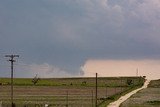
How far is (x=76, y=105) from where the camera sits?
67.3 meters

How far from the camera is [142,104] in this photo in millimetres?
69625

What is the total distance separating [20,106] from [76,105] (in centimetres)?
728

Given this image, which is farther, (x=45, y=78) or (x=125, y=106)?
(x=45, y=78)

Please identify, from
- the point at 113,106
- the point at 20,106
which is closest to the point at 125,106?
the point at 113,106

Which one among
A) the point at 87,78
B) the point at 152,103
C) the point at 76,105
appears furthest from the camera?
the point at 87,78

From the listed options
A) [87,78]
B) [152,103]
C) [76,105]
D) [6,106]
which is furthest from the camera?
[87,78]

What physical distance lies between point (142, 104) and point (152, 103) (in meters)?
2.87

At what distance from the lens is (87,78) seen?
167375 millimetres

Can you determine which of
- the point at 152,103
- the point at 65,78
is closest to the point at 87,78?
the point at 65,78

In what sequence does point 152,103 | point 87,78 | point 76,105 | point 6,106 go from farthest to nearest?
point 87,78, point 152,103, point 76,105, point 6,106

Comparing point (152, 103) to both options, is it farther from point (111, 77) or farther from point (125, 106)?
point (111, 77)

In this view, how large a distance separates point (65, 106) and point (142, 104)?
33.0 ft

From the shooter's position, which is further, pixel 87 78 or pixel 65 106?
pixel 87 78

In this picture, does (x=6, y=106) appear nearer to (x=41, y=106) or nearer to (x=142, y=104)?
(x=41, y=106)
